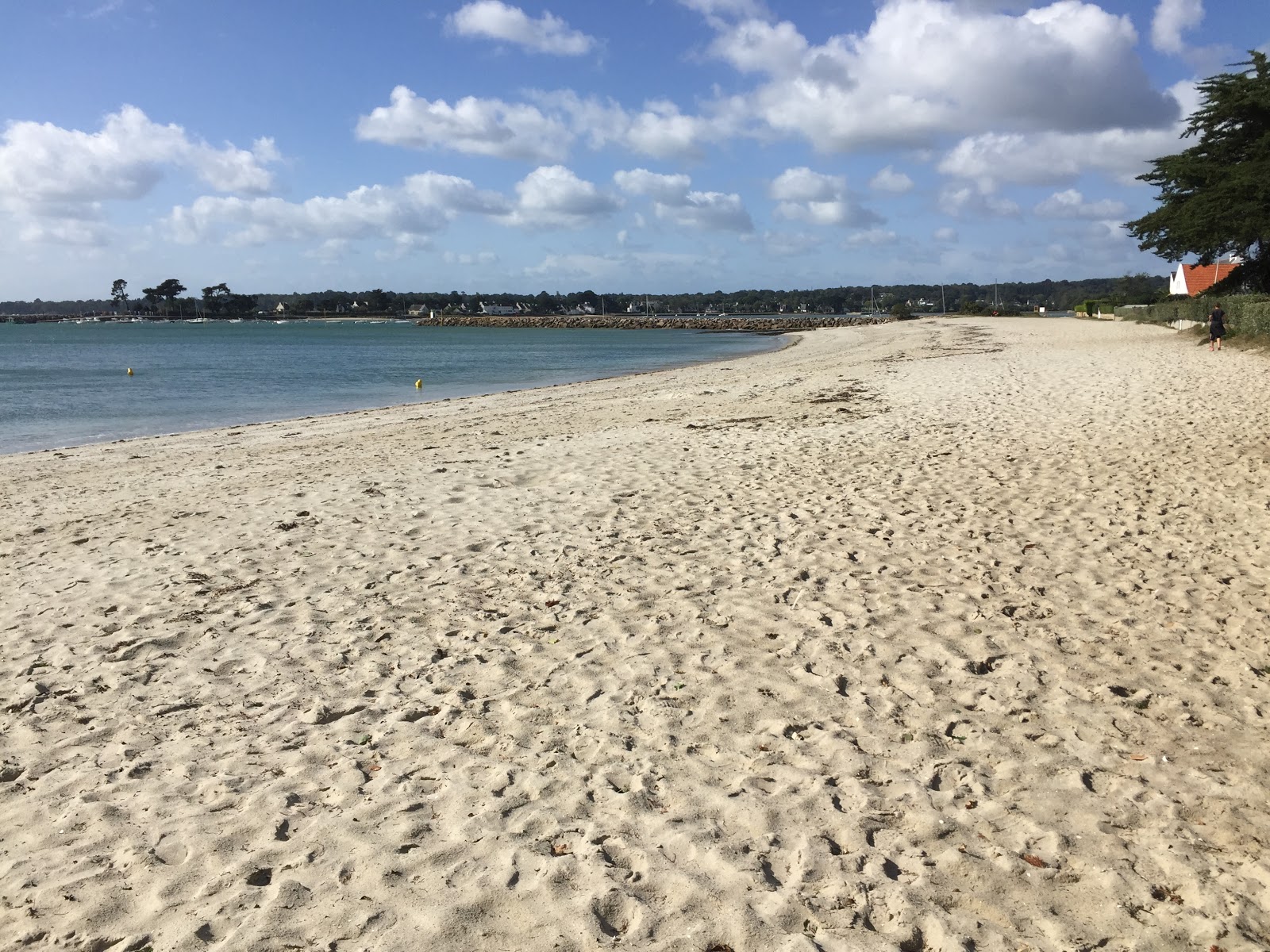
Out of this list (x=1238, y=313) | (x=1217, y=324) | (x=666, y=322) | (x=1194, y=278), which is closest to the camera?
(x=1217, y=324)

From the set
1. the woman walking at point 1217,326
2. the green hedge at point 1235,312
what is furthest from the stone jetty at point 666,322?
the woman walking at point 1217,326

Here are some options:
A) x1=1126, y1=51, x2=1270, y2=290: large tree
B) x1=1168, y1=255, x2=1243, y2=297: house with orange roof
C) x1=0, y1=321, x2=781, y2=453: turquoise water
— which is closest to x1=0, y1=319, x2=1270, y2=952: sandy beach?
x1=0, y1=321, x2=781, y2=453: turquoise water

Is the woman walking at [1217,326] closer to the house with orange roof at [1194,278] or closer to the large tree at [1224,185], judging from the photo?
the large tree at [1224,185]

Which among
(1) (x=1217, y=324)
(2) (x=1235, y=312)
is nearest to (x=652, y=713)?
(1) (x=1217, y=324)

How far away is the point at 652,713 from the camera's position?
4.58 metres

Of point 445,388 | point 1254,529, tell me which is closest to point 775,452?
point 1254,529

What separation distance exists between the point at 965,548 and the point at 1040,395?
413 inches

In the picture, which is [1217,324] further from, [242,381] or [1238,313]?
[242,381]

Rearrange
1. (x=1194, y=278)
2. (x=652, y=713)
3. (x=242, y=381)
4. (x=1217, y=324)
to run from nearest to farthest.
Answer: (x=652, y=713), (x=1217, y=324), (x=242, y=381), (x=1194, y=278)

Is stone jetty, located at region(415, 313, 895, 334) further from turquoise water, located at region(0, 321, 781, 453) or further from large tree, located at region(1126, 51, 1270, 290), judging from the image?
large tree, located at region(1126, 51, 1270, 290)

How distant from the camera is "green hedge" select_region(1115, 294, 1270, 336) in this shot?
2491 centimetres

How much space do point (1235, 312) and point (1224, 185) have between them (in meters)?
6.34

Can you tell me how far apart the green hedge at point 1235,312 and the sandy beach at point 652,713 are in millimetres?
18661

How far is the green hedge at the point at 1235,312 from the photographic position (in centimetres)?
2491
